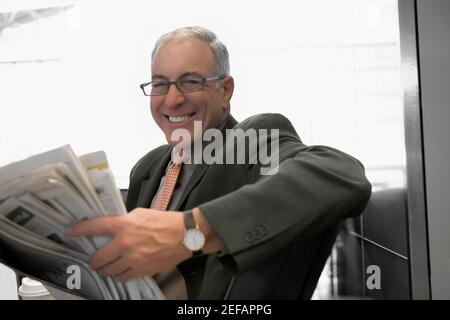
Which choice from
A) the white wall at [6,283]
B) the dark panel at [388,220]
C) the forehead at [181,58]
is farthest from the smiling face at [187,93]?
the white wall at [6,283]

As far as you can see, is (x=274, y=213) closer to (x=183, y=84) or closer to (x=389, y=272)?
(x=183, y=84)

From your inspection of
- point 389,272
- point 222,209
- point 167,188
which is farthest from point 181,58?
point 389,272

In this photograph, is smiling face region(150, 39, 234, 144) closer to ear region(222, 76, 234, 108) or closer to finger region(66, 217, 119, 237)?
ear region(222, 76, 234, 108)

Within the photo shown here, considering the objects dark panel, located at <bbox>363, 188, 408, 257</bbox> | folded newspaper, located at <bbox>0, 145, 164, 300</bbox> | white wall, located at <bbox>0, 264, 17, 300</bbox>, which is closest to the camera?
folded newspaper, located at <bbox>0, 145, 164, 300</bbox>

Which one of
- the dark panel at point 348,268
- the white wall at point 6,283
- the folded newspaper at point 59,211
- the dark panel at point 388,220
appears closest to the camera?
the folded newspaper at point 59,211

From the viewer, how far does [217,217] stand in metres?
0.63

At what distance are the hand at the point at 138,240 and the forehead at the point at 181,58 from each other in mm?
465

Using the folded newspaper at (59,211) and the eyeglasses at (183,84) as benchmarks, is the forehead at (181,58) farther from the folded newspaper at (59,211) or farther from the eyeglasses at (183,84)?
the folded newspaper at (59,211)

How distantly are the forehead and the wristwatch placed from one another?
1.55 ft

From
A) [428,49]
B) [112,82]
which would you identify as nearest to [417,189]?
[428,49]

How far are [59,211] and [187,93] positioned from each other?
1.60 feet

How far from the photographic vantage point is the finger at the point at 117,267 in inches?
24.6

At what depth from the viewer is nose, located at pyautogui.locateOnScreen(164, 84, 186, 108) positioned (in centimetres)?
100

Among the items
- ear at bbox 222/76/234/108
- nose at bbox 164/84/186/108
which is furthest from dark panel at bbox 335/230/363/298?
nose at bbox 164/84/186/108
